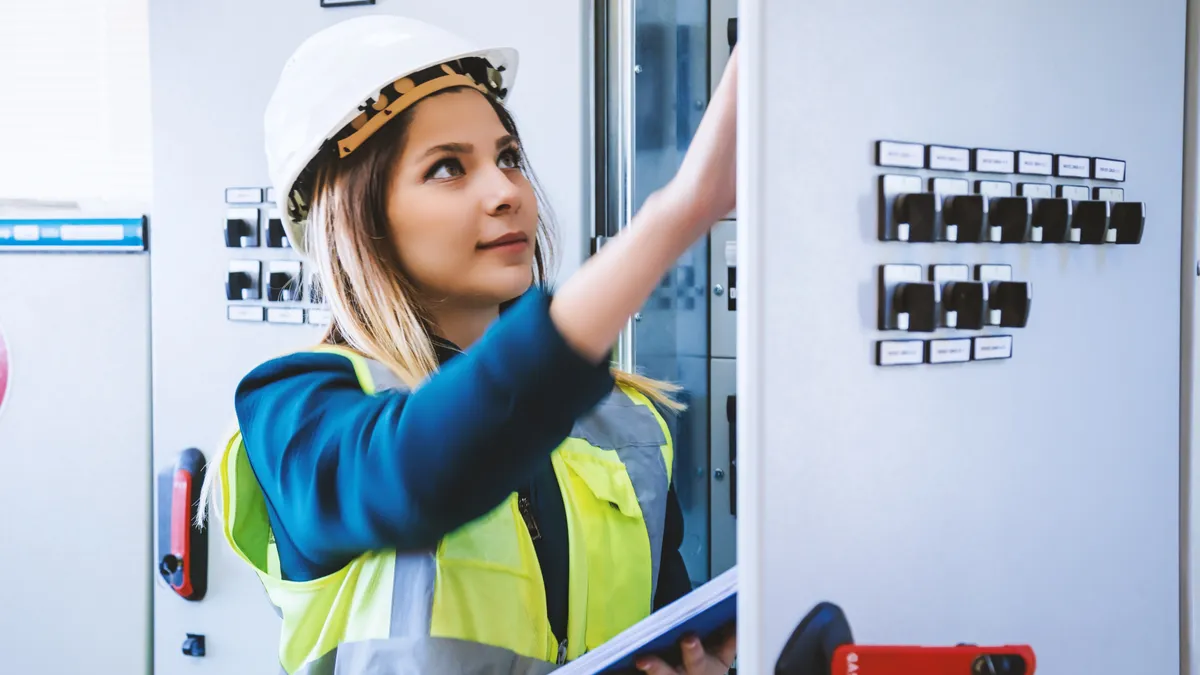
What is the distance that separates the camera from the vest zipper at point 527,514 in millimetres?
1114

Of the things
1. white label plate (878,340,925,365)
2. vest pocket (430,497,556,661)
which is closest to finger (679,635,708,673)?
vest pocket (430,497,556,661)

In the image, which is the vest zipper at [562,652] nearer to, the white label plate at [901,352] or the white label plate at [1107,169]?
the white label plate at [901,352]

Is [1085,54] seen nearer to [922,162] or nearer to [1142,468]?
[922,162]

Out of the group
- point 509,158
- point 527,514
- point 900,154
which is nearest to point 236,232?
point 509,158

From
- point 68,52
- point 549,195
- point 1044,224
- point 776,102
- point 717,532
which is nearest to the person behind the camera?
point 776,102

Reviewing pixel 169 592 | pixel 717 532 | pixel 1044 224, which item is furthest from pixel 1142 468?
pixel 169 592

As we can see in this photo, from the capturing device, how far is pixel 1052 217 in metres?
0.76

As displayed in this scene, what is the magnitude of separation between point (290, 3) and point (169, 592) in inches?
46.5

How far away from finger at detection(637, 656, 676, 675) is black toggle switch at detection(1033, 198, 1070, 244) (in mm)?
498

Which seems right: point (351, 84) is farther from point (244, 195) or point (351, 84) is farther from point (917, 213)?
point (244, 195)

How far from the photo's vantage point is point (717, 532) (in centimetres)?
171

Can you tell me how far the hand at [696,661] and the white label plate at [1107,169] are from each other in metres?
0.51

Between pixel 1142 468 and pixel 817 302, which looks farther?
pixel 1142 468

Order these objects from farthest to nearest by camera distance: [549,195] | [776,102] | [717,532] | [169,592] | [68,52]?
[68,52]
[169,592]
[717,532]
[549,195]
[776,102]
